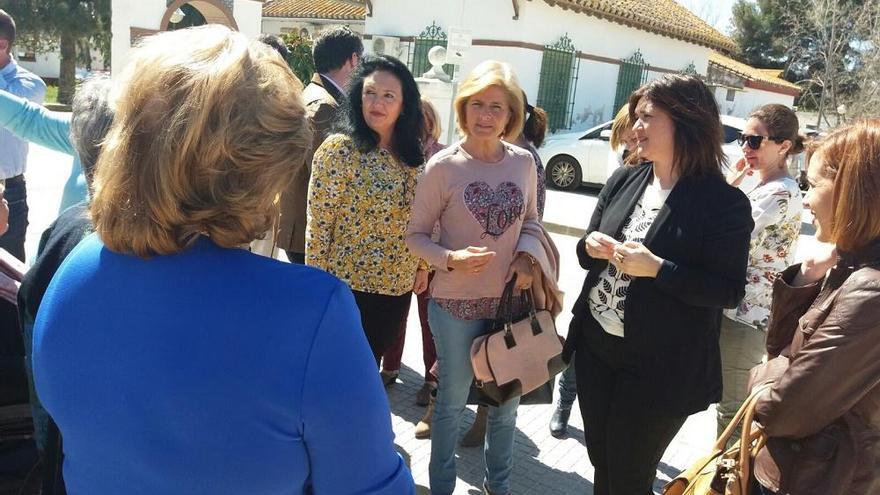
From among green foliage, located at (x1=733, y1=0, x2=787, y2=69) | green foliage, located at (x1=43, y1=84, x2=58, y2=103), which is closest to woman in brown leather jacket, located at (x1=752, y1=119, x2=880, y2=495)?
green foliage, located at (x1=43, y1=84, x2=58, y2=103)

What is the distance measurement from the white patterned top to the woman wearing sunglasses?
1001 millimetres

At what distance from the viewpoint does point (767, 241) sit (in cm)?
315

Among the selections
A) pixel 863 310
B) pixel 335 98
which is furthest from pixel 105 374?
pixel 335 98

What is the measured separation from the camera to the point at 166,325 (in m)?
0.96

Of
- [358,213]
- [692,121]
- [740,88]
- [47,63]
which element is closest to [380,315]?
[358,213]

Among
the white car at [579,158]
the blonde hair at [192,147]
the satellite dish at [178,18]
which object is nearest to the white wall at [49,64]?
the satellite dish at [178,18]

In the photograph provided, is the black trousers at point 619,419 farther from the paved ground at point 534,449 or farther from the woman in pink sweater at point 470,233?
the paved ground at point 534,449

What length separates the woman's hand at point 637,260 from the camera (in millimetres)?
2186

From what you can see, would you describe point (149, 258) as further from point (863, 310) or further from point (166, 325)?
point (863, 310)

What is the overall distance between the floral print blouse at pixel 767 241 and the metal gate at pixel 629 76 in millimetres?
14668

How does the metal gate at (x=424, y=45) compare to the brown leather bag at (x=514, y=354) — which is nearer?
the brown leather bag at (x=514, y=354)

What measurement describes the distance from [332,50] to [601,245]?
2305 millimetres

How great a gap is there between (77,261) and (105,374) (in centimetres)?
20

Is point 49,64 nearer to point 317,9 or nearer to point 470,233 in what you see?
point 317,9
